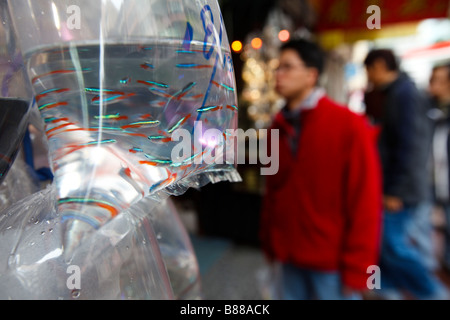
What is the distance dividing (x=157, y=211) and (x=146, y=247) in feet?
0.34

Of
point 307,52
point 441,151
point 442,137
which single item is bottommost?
point 441,151

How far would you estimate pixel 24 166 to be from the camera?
50 centimetres

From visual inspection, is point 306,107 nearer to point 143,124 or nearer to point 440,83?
point 143,124

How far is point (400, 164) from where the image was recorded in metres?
2.17

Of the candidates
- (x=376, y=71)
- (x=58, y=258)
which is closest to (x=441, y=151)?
(x=376, y=71)

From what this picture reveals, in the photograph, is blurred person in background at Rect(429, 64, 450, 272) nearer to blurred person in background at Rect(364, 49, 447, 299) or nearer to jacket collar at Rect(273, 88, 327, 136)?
blurred person in background at Rect(364, 49, 447, 299)

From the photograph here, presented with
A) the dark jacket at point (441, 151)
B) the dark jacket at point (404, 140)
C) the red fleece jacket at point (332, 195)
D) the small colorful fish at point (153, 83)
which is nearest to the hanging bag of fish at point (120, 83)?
the small colorful fish at point (153, 83)

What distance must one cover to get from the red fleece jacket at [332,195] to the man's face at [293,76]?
12 centimetres

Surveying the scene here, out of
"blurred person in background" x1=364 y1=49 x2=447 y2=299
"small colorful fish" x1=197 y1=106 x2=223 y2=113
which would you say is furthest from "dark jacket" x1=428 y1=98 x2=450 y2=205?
"small colorful fish" x1=197 y1=106 x2=223 y2=113

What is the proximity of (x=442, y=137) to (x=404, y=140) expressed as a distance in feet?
2.79

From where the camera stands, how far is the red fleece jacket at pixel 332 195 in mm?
1285

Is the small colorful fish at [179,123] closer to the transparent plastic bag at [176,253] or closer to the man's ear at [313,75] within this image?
the transparent plastic bag at [176,253]
